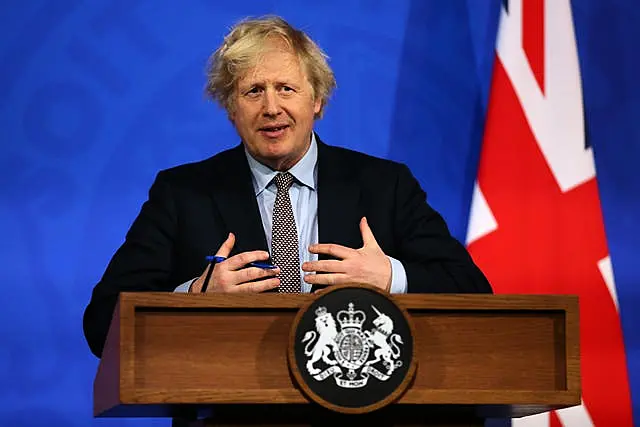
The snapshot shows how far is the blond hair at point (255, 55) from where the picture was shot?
2.54m

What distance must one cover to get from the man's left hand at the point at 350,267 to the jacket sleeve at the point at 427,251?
12 cm

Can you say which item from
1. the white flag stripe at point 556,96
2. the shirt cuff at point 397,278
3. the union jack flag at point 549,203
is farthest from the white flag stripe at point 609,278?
the shirt cuff at point 397,278

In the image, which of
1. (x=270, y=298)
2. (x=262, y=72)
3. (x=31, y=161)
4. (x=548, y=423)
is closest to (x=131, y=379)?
(x=270, y=298)

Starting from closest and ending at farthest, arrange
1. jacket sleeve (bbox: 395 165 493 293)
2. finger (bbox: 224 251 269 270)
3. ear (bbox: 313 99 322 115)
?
finger (bbox: 224 251 269 270), jacket sleeve (bbox: 395 165 493 293), ear (bbox: 313 99 322 115)

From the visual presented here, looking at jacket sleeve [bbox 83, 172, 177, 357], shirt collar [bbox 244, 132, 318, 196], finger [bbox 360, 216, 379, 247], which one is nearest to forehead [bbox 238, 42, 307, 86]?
shirt collar [bbox 244, 132, 318, 196]

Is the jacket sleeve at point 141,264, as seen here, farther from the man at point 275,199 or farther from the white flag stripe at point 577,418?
the white flag stripe at point 577,418

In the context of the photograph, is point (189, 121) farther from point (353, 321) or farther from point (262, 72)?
point (353, 321)

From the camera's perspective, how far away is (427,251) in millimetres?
2412

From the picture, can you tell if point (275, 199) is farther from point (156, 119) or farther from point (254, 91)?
point (156, 119)

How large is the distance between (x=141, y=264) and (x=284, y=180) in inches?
14.5

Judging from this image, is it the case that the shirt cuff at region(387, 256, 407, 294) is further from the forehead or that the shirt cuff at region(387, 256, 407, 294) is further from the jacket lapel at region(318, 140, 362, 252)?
the forehead

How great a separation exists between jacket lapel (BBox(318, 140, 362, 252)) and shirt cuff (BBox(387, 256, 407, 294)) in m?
0.36

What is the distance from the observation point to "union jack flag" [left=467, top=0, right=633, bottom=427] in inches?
127

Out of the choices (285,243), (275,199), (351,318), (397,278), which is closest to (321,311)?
(351,318)
